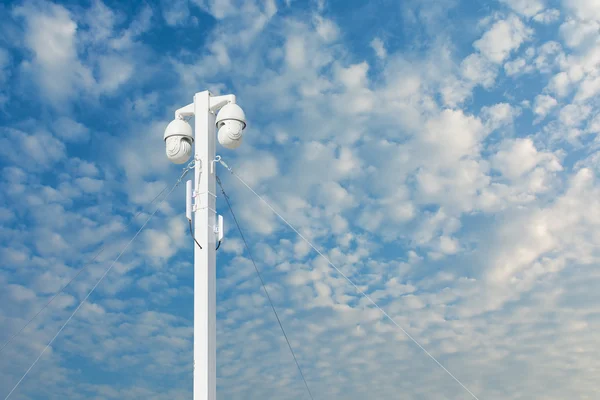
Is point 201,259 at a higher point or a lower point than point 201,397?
higher

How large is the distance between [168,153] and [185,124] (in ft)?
2.53

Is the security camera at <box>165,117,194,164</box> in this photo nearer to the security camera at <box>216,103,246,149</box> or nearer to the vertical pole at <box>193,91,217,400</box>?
the vertical pole at <box>193,91,217,400</box>

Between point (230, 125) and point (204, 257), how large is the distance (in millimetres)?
3029

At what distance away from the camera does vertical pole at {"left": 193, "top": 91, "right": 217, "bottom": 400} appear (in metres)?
13.7

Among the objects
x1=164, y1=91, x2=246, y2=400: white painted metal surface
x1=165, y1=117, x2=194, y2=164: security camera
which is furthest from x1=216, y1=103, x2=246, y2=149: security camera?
x1=165, y1=117, x2=194, y2=164: security camera

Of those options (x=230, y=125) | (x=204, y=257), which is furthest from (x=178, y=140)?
(x=204, y=257)

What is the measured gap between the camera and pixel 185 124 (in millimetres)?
15656

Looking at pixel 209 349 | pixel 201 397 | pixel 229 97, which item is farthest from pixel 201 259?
pixel 229 97

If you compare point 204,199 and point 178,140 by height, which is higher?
point 178,140

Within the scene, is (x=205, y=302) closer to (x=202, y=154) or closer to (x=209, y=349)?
(x=209, y=349)

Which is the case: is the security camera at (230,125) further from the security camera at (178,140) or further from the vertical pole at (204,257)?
the security camera at (178,140)

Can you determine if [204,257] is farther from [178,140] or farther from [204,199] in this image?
[178,140]

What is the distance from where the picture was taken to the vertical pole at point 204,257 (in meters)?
13.7

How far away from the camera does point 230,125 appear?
49.7 ft
